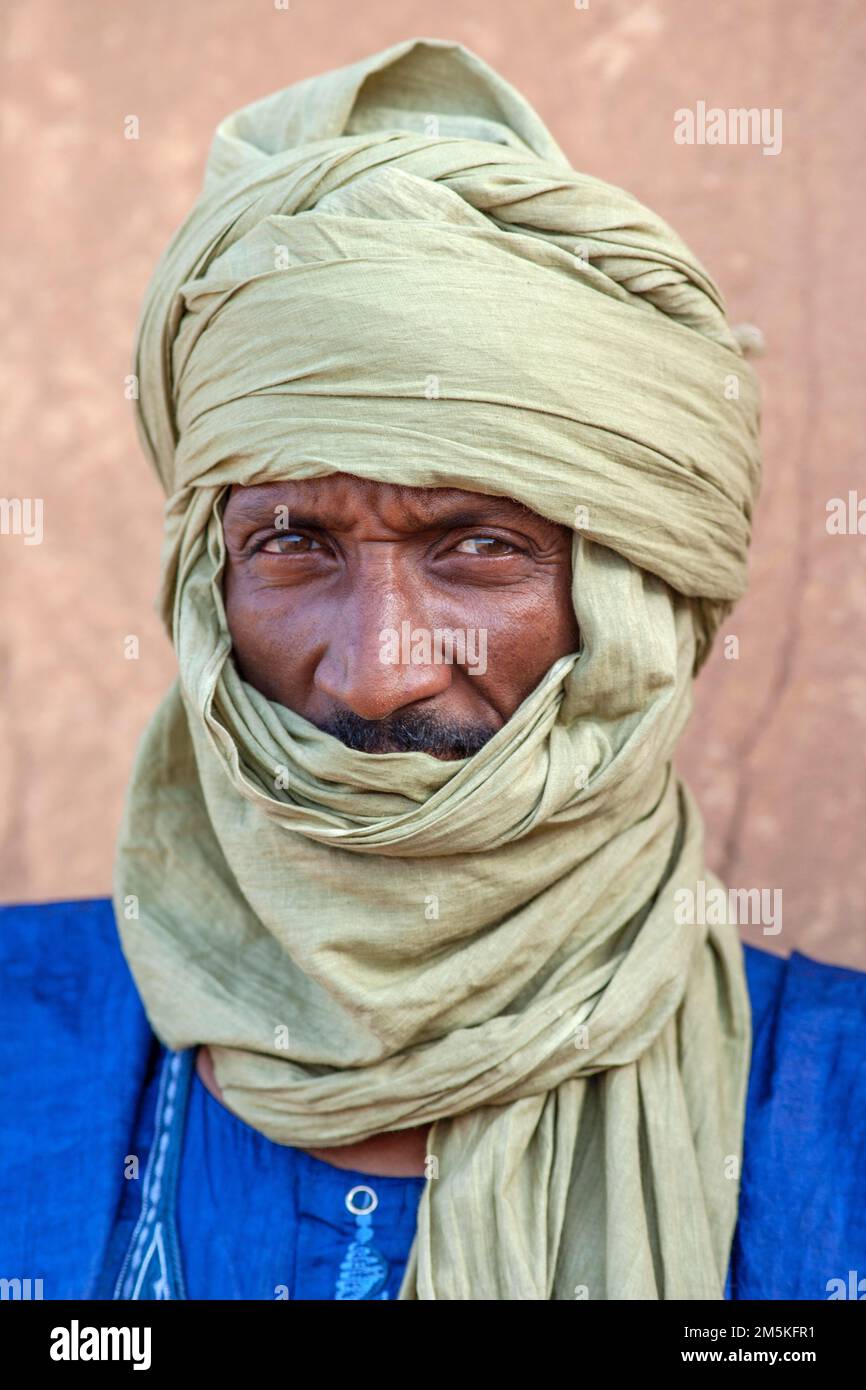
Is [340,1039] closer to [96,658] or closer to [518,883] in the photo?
[518,883]

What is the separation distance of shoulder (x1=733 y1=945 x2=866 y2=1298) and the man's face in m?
0.63

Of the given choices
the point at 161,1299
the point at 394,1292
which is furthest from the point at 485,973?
the point at 161,1299

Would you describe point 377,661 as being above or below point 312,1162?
above

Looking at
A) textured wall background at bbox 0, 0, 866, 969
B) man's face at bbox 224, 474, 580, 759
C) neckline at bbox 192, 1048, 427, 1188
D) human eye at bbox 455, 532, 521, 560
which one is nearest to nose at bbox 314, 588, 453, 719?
man's face at bbox 224, 474, 580, 759

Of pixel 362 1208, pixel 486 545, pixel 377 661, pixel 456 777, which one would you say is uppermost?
pixel 486 545

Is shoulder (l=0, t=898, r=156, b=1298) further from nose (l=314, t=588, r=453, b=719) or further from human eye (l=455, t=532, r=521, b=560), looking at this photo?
human eye (l=455, t=532, r=521, b=560)

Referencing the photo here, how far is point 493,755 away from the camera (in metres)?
2.25

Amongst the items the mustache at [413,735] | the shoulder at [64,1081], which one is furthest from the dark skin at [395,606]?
the shoulder at [64,1081]

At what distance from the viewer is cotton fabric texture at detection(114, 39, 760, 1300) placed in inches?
88.7

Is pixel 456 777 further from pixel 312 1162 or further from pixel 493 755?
pixel 312 1162

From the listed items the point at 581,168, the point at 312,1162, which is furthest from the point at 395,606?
the point at 581,168

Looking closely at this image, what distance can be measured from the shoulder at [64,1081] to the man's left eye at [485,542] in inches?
35.6

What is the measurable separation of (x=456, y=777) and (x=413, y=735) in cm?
9

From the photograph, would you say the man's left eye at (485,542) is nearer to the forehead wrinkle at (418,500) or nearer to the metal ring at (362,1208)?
the forehead wrinkle at (418,500)
